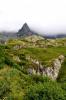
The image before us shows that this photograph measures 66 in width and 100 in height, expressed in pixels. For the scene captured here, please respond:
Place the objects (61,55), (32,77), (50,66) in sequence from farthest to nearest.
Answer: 1. (61,55)
2. (50,66)
3. (32,77)

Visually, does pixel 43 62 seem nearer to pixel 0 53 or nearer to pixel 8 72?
pixel 0 53

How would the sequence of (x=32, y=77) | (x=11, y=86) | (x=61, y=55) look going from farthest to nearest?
(x=61, y=55) < (x=32, y=77) < (x=11, y=86)

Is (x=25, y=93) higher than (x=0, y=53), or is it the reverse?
(x=0, y=53)

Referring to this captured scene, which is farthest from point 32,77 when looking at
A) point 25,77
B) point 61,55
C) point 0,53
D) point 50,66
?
point 61,55

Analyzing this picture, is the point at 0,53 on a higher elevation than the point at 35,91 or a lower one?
higher

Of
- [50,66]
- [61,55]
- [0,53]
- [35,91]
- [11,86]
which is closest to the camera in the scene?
[35,91]

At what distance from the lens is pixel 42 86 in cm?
5928

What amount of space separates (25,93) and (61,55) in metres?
115

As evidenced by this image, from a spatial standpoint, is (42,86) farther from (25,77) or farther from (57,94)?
(25,77)

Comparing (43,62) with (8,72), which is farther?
(43,62)

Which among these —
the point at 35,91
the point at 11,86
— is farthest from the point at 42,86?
the point at 11,86

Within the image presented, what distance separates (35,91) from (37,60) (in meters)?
98.2

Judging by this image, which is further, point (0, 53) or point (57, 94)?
point (0, 53)

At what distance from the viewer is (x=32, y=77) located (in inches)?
2864
